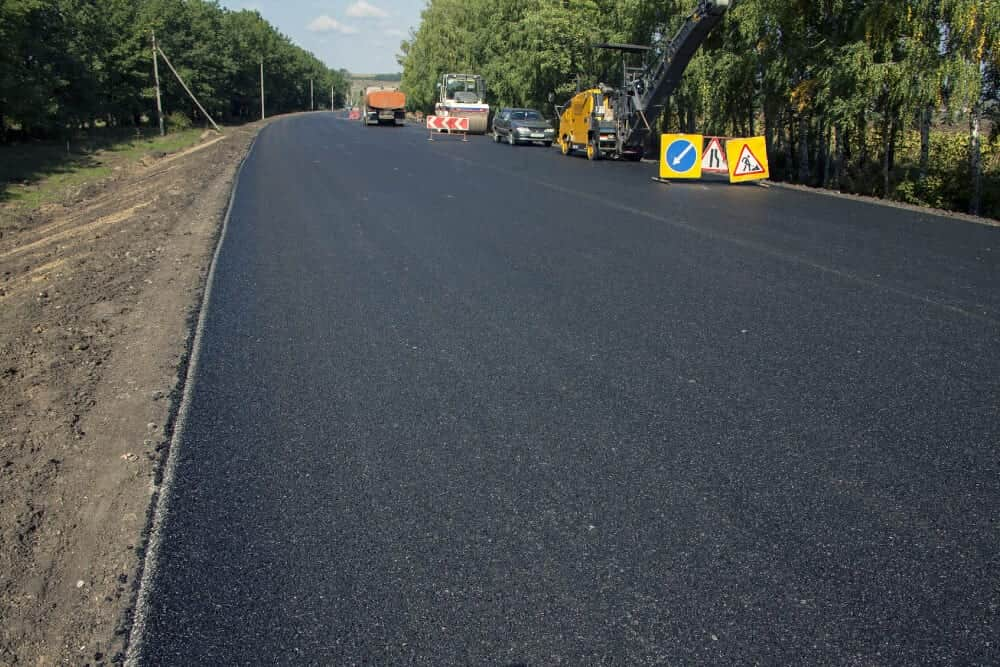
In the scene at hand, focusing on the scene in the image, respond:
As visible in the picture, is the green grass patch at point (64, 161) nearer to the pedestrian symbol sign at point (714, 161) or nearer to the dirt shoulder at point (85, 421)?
the dirt shoulder at point (85, 421)

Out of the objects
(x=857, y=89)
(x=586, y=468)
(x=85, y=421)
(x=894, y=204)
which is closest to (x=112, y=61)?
(x=857, y=89)

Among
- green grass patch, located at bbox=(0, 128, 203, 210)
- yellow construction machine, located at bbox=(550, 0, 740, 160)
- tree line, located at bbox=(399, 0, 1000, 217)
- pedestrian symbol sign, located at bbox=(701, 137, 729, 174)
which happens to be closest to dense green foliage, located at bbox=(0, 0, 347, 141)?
green grass patch, located at bbox=(0, 128, 203, 210)

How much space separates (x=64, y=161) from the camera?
31.5m

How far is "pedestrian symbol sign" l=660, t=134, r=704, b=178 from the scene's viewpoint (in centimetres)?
1855

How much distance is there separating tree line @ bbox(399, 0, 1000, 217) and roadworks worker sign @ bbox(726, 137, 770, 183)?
1.63m

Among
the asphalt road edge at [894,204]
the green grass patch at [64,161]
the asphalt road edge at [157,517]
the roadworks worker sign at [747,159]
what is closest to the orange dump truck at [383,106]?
the green grass patch at [64,161]

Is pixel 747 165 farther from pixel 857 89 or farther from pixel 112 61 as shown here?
pixel 112 61

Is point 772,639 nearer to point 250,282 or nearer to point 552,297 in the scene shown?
point 552,297

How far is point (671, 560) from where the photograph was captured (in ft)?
11.0

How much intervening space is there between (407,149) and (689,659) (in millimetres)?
26592

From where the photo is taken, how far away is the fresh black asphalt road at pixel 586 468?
2.96 metres

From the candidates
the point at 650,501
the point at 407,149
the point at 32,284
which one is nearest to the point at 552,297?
the point at 650,501

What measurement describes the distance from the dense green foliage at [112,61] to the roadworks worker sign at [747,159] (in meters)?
28.5

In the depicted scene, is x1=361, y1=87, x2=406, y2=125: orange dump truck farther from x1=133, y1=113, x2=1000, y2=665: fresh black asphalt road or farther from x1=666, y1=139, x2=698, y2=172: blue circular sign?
x1=133, y1=113, x2=1000, y2=665: fresh black asphalt road
